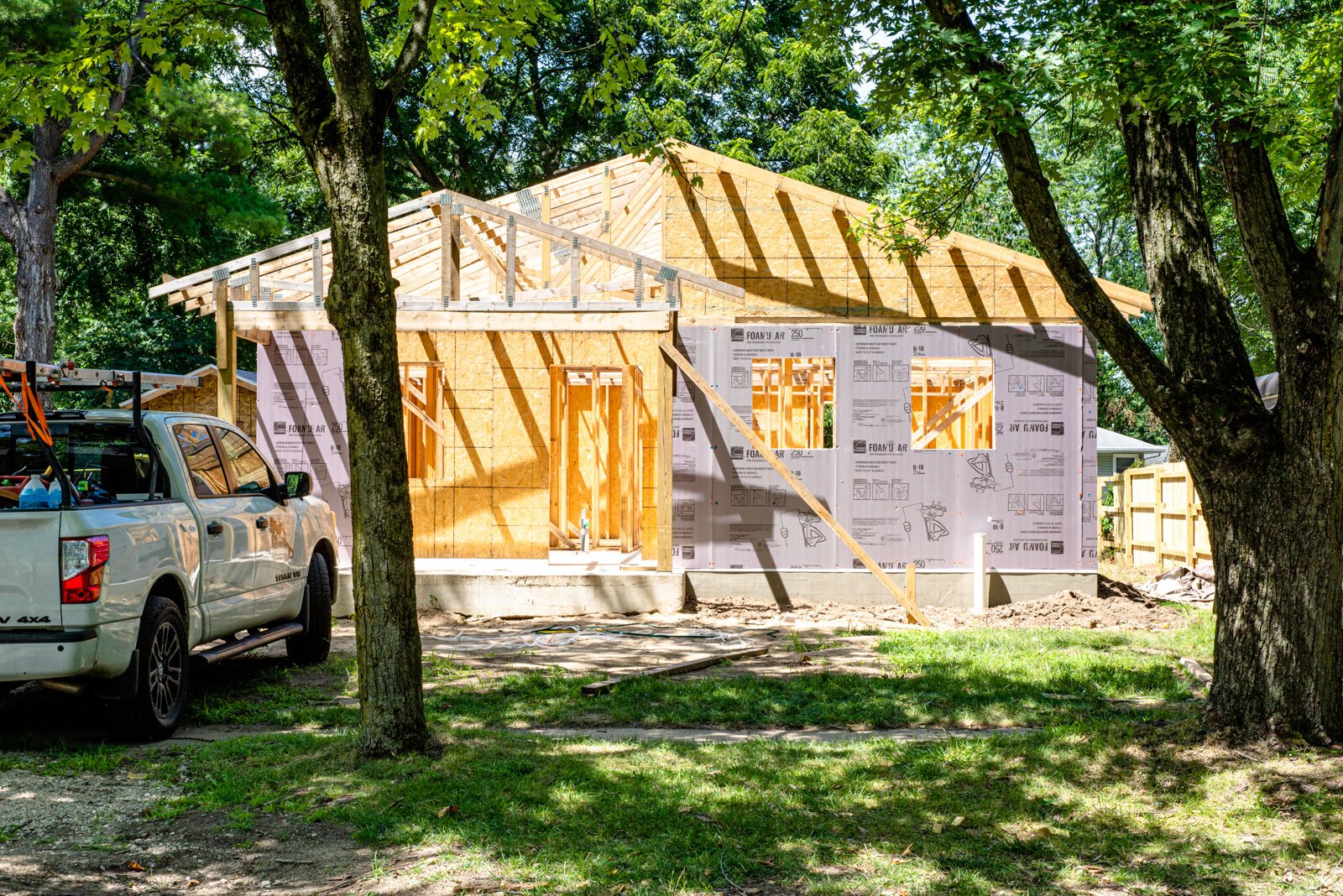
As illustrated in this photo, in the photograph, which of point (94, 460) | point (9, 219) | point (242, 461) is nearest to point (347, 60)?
point (94, 460)

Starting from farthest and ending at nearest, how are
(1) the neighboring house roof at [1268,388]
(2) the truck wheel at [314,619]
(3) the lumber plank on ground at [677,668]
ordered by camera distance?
(1) the neighboring house roof at [1268,388]
(2) the truck wheel at [314,619]
(3) the lumber plank on ground at [677,668]

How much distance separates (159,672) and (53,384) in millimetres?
1828

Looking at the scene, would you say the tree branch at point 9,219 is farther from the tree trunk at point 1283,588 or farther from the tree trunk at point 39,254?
the tree trunk at point 1283,588

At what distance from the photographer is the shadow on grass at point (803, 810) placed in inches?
169

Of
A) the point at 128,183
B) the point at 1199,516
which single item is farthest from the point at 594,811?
the point at 128,183

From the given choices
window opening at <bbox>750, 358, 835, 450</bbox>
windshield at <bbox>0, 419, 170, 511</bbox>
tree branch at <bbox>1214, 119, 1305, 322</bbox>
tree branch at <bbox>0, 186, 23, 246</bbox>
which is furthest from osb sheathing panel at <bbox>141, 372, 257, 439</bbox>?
tree branch at <bbox>1214, 119, 1305, 322</bbox>

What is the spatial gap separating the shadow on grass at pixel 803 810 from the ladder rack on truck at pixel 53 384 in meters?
1.78

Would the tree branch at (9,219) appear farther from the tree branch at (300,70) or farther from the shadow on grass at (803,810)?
the shadow on grass at (803,810)

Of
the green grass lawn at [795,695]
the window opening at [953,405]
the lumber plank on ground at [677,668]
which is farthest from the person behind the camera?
the window opening at [953,405]

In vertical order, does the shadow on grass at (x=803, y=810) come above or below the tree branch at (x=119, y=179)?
below

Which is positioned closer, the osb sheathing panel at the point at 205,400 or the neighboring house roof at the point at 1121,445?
the osb sheathing panel at the point at 205,400

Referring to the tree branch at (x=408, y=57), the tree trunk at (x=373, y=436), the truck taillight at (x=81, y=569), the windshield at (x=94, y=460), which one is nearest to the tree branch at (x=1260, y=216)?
the tree branch at (x=408, y=57)

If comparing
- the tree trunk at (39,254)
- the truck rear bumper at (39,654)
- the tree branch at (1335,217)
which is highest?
the tree trunk at (39,254)

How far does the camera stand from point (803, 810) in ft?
16.4
